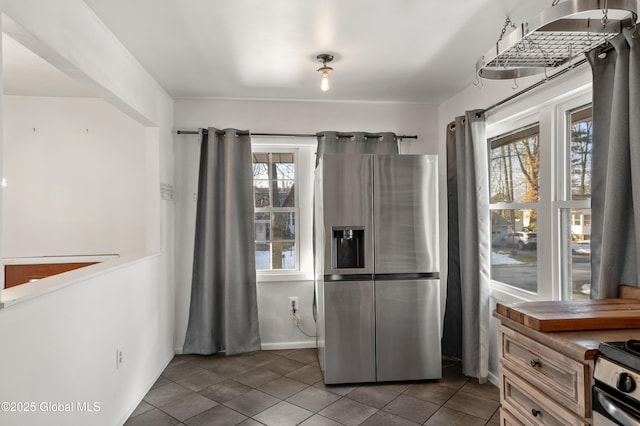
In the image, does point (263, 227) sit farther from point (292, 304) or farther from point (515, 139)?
point (515, 139)

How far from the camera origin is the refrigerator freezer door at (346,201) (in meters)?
2.98

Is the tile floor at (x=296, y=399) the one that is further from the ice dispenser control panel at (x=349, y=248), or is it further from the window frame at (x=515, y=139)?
the ice dispenser control panel at (x=349, y=248)

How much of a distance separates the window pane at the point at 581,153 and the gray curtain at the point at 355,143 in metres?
1.66

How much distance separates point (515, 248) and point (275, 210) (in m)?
2.22

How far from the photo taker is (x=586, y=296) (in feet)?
7.70

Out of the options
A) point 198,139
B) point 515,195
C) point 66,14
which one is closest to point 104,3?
point 66,14

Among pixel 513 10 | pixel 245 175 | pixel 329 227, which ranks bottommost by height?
pixel 329 227

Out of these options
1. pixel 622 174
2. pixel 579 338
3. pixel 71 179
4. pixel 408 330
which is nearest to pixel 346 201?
pixel 408 330

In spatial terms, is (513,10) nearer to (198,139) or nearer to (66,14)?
(66,14)

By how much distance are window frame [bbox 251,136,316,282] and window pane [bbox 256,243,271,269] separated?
64 millimetres

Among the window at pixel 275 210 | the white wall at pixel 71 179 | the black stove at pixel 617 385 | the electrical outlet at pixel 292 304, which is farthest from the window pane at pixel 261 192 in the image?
the black stove at pixel 617 385

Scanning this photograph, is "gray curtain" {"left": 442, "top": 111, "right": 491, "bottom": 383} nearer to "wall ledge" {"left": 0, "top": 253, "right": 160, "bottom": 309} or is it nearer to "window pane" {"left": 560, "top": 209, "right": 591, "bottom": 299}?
"window pane" {"left": 560, "top": 209, "right": 591, "bottom": 299}

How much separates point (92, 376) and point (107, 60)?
1.81 m

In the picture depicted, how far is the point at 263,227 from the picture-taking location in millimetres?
3959
